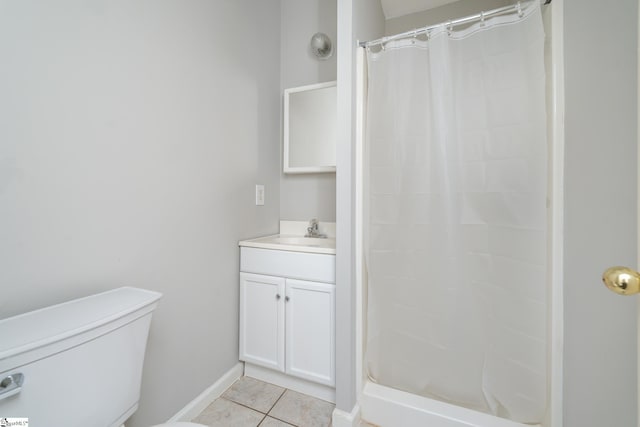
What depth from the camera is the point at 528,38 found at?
1.02 meters

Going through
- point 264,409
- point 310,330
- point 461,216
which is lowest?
point 264,409

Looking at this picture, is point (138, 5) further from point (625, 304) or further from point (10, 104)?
point (625, 304)

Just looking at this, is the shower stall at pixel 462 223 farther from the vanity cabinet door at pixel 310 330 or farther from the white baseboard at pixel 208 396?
the white baseboard at pixel 208 396

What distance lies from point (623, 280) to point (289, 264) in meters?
1.26

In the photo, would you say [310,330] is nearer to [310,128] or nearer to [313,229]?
[313,229]

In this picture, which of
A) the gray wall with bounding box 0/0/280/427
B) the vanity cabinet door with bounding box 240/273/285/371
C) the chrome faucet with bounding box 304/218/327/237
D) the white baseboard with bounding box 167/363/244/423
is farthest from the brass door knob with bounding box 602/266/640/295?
the white baseboard with bounding box 167/363/244/423

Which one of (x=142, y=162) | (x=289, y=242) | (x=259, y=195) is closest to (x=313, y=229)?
(x=289, y=242)

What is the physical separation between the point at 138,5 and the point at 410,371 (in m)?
2.01

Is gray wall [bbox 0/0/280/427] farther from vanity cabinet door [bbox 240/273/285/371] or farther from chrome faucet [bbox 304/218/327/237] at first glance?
chrome faucet [bbox 304/218/327/237]

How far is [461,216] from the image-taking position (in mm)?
1145

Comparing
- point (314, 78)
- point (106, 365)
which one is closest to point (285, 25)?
point (314, 78)

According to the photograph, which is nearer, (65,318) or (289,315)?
(65,318)

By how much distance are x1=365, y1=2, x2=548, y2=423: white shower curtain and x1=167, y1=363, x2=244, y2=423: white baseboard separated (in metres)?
0.82

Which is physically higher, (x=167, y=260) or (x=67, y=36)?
(x=67, y=36)
